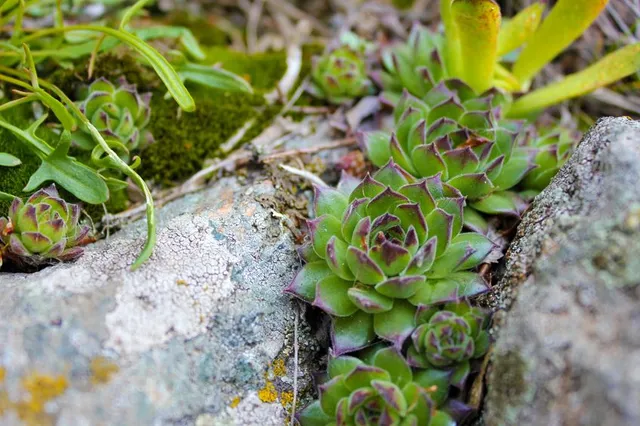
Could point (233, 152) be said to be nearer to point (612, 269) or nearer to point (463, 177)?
point (463, 177)

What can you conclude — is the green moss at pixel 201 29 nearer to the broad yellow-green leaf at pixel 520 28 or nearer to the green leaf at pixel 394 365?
the broad yellow-green leaf at pixel 520 28

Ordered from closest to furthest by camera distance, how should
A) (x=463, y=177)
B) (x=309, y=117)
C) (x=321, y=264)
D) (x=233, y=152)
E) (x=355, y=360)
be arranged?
(x=355, y=360), (x=321, y=264), (x=463, y=177), (x=233, y=152), (x=309, y=117)

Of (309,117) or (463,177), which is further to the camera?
(309,117)

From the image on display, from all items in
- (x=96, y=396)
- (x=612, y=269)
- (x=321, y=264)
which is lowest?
(x=96, y=396)

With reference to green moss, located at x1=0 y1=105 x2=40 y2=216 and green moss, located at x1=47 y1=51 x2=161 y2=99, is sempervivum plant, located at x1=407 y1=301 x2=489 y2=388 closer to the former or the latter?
green moss, located at x1=0 y1=105 x2=40 y2=216

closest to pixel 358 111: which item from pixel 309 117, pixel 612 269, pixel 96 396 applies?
pixel 309 117

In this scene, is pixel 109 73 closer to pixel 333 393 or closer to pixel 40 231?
pixel 40 231

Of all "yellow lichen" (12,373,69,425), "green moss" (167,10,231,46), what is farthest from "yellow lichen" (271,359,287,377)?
"green moss" (167,10,231,46)
